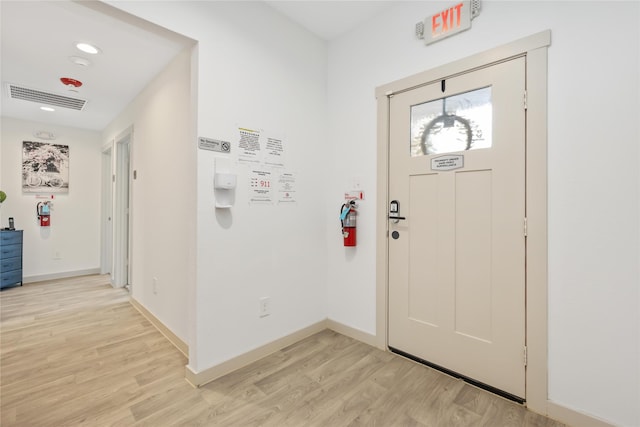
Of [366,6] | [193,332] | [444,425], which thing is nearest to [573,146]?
[444,425]

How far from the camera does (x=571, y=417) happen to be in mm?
1583

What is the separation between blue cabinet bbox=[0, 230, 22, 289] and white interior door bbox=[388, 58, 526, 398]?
5.49 meters

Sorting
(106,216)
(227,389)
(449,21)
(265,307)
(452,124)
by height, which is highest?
(449,21)

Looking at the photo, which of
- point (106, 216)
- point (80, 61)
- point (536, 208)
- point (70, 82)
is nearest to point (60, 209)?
point (106, 216)

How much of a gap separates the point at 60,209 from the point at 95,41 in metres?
3.85

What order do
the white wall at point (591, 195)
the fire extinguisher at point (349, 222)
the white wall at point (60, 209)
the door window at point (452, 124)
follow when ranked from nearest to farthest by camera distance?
the white wall at point (591, 195) → the door window at point (452, 124) → the fire extinguisher at point (349, 222) → the white wall at point (60, 209)

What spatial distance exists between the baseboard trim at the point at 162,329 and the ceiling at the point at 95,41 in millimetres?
2368

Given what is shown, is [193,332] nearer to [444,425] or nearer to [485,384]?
[444,425]

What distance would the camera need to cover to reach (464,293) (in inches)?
79.5

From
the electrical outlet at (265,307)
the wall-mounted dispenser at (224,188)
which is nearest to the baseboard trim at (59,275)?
the electrical outlet at (265,307)

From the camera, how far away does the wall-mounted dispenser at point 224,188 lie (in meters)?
2.03

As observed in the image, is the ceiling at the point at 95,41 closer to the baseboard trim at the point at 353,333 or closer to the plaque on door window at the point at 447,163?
the plaque on door window at the point at 447,163

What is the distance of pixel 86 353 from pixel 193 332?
122 cm

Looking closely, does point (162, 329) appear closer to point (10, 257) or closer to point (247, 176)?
point (247, 176)
